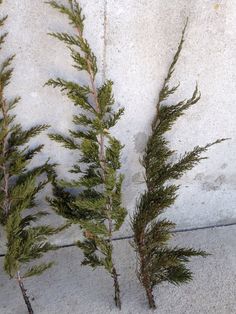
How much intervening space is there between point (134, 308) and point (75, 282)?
20.0 inches

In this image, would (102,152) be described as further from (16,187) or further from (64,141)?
(16,187)

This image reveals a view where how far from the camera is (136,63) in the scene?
294cm

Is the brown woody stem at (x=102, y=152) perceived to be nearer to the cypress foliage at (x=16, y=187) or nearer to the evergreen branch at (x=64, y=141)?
the evergreen branch at (x=64, y=141)

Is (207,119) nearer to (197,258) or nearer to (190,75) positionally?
(190,75)

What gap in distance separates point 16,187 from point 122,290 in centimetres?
119

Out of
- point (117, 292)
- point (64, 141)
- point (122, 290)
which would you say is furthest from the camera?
point (122, 290)

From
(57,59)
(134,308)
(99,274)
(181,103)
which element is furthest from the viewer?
(99,274)

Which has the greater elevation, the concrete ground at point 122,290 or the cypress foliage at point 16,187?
the cypress foliage at point 16,187

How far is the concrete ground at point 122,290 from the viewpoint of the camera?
10.7 feet

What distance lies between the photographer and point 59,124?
10.2ft

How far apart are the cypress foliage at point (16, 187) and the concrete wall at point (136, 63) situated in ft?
0.33

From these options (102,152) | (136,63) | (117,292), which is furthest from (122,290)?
(136,63)

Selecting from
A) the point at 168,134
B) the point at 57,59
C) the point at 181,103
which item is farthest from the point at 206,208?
the point at 57,59

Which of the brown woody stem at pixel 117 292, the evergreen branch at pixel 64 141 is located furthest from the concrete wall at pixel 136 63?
the brown woody stem at pixel 117 292
